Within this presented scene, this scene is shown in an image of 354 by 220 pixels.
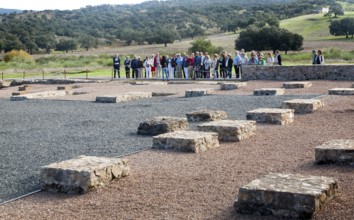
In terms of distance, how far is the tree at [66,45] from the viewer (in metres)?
88.6

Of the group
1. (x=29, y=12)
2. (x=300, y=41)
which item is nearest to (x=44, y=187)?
(x=300, y=41)

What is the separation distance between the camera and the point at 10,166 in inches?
378

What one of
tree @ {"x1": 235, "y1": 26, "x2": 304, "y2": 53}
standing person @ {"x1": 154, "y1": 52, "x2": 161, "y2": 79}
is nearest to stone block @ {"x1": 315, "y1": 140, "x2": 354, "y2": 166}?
standing person @ {"x1": 154, "y1": 52, "x2": 161, "y2": 79}

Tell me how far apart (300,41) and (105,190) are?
4710 centimetres

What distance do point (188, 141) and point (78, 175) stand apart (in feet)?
9.81

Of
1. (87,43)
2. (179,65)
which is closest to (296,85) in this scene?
(179,65)

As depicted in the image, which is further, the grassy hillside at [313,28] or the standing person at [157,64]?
the grassy hillside at [313,28]

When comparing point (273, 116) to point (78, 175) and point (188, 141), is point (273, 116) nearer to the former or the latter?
point (188, 141)

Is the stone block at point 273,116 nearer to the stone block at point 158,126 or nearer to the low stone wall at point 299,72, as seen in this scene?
the stone block at point 158,126

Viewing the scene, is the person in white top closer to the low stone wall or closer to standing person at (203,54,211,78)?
standing person at (203,54,211,78)

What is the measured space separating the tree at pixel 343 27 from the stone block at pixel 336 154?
57751mm

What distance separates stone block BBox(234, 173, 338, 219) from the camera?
6.40 meters

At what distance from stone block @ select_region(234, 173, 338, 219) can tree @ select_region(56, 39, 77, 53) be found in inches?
3310

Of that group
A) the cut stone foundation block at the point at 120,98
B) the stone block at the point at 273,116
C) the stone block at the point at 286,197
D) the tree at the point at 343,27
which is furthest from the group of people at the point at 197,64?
the tree at the point at 343,27
